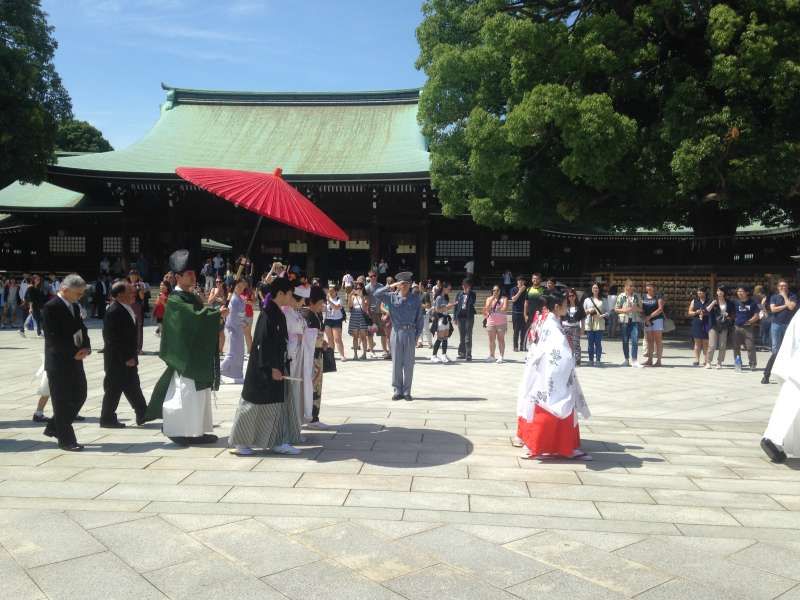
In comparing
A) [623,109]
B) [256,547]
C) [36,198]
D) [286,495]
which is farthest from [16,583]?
[36,198]

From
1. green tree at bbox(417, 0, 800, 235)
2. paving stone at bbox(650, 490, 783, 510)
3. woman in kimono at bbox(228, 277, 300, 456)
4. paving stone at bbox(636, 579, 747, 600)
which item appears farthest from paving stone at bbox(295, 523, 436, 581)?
green tree at bbox(417, 0, 800, 235)

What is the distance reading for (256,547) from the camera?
11.7 ft

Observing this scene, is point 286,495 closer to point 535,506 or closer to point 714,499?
point 535,506

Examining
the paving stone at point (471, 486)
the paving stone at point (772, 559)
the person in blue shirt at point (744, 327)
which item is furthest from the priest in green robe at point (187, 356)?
the person in blue shirt at point (744, 327)

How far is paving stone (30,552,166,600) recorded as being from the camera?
3.03m

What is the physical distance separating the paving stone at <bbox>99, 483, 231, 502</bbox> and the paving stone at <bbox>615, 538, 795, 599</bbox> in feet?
8.63

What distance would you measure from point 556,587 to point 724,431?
4.29 metres

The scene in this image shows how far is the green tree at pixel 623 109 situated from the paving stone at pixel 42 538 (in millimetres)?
12004

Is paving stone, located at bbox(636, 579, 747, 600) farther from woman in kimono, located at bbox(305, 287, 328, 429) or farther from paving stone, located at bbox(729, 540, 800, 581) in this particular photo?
woman in kimono, located at bbox(305, 287, 328, 429)

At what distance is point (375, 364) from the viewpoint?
1145cm

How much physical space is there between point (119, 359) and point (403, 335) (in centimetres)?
325

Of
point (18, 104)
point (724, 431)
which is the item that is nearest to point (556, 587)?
point (724, 431)

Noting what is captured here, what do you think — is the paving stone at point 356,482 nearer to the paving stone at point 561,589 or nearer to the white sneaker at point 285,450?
the white sneaker at point 285,450

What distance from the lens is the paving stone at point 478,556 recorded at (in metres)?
3.28
